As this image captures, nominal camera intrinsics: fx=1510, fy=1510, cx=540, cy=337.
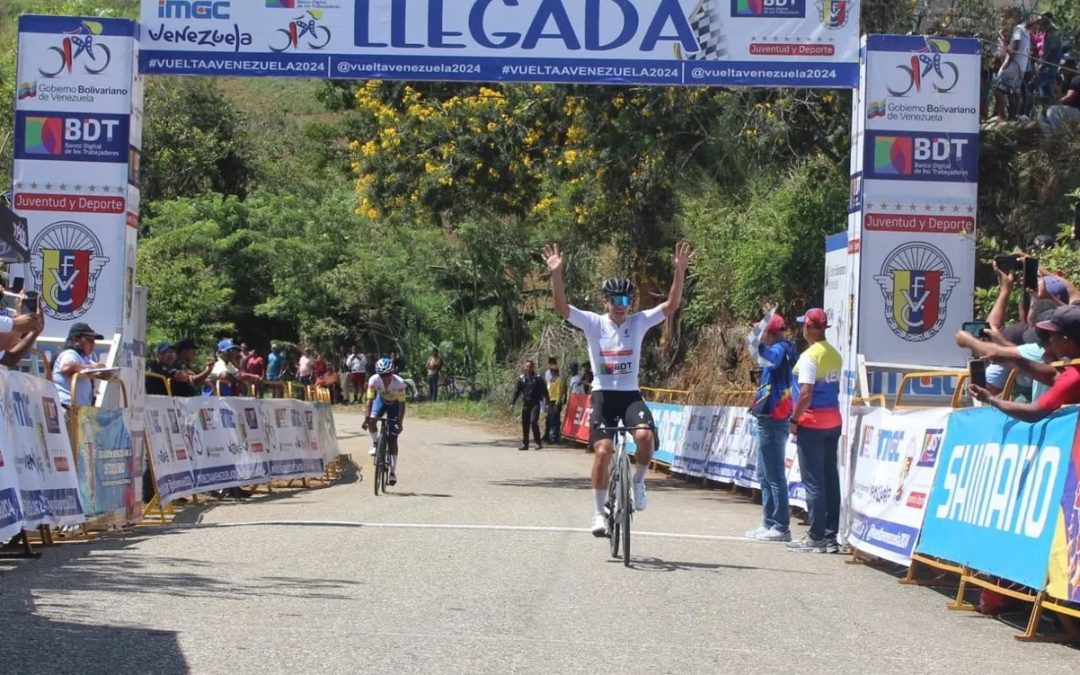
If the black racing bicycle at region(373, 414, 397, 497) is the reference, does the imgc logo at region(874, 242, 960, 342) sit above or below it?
above

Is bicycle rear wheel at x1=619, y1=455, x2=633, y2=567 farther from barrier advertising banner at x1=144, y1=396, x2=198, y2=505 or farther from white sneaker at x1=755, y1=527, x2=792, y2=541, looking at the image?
barrier advertising banner at x1=144, y1=396, x2=198, y2=505

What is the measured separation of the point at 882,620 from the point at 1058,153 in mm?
12956

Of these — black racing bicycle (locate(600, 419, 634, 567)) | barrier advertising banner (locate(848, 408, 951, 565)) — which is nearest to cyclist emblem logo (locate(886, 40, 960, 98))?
barrier advertising banner (locate(848, 408, 951, 565))

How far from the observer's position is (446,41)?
1577cm

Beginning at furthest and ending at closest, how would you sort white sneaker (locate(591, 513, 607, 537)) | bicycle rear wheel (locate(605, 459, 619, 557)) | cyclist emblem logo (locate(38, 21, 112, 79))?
cyclist emblem logo (locate(38, 21, 112, 79)) < white sneaker (locate(591, 513, 607, 537)) < bicycle rear wheel (locate(605, 459, 619, 557))

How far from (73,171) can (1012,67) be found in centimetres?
1174

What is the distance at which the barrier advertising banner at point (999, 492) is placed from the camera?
8.12 m

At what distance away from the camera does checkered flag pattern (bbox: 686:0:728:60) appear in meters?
15.9

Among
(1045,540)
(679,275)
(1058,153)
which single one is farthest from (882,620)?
(1058,153)

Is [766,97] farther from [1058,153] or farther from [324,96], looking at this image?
[324,96]

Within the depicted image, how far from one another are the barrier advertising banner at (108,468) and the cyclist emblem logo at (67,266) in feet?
4.80

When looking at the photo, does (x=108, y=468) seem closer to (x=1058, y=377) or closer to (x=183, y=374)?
(x=183, y=374)

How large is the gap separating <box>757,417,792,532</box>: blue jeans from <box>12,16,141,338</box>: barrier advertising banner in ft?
21.3

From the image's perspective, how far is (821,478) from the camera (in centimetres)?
1263
